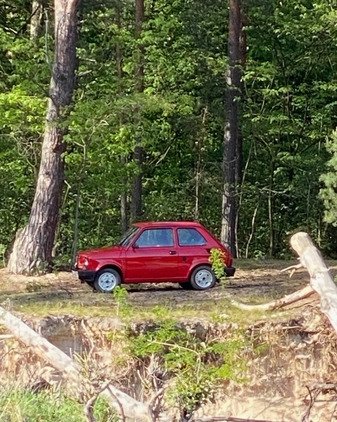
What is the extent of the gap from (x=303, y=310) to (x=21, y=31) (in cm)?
1658

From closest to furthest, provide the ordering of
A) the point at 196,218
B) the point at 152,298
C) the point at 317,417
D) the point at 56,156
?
1. the point at 317,417
2. the point at 152,298
3. the point at 56,156
4. the point at 196,218

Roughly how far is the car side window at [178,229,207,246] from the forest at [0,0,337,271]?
12.0 ft

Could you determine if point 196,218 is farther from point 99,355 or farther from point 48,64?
point 99,355

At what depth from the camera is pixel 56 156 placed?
1800 centimetres

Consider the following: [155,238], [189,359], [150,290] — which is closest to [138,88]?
[155,238]

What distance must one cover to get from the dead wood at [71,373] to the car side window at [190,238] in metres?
6.00

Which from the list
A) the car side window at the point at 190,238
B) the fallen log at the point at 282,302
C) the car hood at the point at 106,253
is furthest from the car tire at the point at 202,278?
the fallen log at the point at 282,302

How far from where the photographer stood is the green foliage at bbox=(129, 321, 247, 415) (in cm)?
839

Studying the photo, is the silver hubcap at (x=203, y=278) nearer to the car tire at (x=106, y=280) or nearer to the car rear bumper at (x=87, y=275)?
the car tire at (x=106, y=280)

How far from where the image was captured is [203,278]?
613 inches

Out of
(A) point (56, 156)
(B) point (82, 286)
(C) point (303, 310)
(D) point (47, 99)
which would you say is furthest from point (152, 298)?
(D) point (47, 99)

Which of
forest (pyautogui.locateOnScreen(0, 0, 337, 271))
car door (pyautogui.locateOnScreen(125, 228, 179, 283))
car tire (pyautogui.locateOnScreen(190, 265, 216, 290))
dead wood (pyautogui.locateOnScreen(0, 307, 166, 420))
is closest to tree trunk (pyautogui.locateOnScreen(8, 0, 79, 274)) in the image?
forest (pyautogui.locateOnScreen(0, 0, 337, 271))

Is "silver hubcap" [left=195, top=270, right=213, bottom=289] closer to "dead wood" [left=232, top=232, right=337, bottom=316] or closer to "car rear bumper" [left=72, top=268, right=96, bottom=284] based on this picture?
"car rear bumper" [left=72, top=268, right=96, bottom=284]

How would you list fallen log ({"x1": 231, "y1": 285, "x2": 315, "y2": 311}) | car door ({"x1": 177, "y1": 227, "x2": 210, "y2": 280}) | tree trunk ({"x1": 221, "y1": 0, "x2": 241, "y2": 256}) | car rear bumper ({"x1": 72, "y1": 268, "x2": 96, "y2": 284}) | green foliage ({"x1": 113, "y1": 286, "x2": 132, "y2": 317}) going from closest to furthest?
green foliage ({"x1": 113, "y1": 286, "x2": 132, "y2": 317}) < fallen log ({"x1": 231, "y1": 285, "x2": 315, "y2": 311}) < car rear bumper ({"x1": 72, "y1": 268, "x2": 96, "y2": 284}) < car door ({"x1": 177, "y1": 227, "x2": 210, "y2": 280}) < tree trunk ({"x1": 221, "y1": 0, "x2": 241, "y2": 256})
